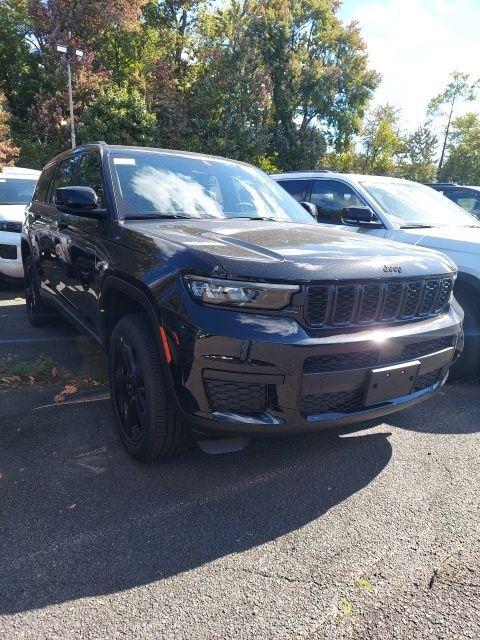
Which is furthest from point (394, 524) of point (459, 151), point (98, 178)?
point (459, 151)

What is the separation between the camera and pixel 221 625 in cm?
178

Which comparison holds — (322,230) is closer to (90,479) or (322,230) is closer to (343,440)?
(343,440)

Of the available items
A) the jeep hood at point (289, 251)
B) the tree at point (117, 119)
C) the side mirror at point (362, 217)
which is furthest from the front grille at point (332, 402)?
the tree at point (117, 119)

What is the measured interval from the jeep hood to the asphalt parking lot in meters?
1.18

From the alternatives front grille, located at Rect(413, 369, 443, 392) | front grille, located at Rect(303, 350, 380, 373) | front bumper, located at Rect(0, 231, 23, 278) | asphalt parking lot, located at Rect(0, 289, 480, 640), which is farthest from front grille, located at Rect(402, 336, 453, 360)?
front bumper, located at Rect(0, 231, 23, 278)

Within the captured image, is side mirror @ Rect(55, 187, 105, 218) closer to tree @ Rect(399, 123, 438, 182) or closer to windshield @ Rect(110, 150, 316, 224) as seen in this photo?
windshield @ Rect(110, 150, 316, 224)

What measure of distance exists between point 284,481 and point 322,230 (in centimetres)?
164

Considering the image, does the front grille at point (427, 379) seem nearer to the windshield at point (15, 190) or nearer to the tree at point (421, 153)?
the windshield at point (15, 190)

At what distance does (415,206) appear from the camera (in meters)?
5.42

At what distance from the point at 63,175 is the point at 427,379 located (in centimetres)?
372

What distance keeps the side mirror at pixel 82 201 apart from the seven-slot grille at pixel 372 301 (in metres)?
1.64

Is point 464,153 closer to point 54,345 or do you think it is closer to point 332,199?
point 332,199

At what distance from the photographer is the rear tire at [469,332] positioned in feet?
14.0

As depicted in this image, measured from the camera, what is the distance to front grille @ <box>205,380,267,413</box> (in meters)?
2.22
